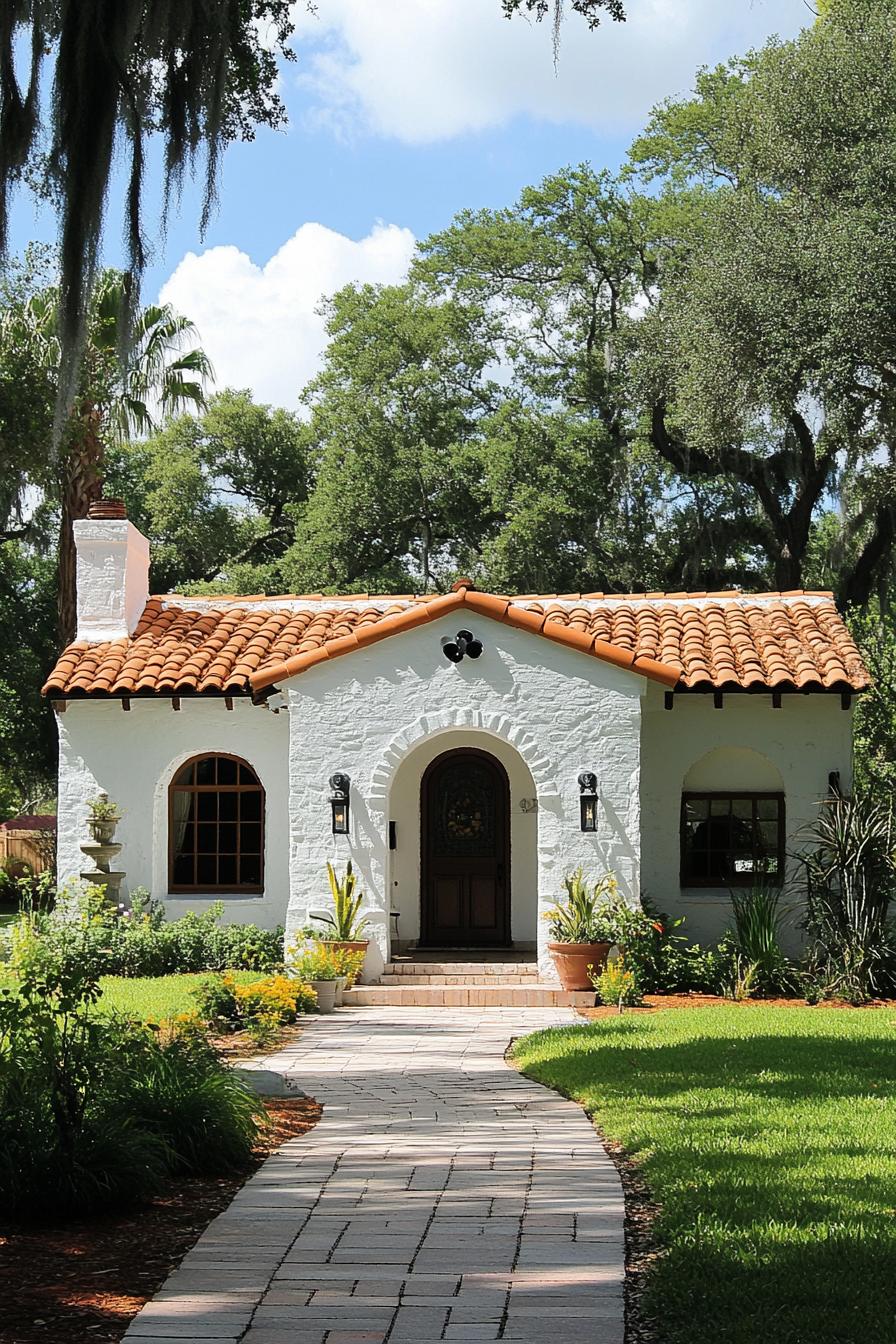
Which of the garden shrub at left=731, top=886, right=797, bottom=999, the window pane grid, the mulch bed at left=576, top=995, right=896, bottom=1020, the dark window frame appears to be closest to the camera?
the mulch bed at left=576, top=995, right=896, bottom=1020

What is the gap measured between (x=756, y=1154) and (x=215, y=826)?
36.6 feet

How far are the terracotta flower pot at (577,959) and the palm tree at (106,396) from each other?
35.4ft

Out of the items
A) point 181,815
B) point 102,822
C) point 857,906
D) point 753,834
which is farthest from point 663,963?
point 102,822

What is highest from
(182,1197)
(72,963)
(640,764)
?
(640,764)

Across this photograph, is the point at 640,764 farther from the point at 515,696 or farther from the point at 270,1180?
the point at 270,1180

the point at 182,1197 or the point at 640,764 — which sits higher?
the point at 640,764

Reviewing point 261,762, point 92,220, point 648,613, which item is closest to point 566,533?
point 648,613

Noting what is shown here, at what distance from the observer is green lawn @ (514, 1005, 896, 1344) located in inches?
194

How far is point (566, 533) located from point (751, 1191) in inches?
887

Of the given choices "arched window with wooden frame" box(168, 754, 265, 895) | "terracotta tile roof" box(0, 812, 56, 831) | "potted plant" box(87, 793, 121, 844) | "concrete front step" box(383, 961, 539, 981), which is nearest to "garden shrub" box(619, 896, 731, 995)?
"concrete front step" box(383, 961, 539, 981)

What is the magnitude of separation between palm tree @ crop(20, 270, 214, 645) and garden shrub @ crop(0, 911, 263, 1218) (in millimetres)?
14634

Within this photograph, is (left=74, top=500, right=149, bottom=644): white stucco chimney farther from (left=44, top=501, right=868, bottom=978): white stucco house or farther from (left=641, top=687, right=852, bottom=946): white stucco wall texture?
(left=641, top=687, right=852, bottom=946): white stucco wall texture

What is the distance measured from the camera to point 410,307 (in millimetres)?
31938

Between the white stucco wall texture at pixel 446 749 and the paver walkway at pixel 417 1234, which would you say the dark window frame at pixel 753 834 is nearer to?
the white stucco wall texture at pixel 446 749
